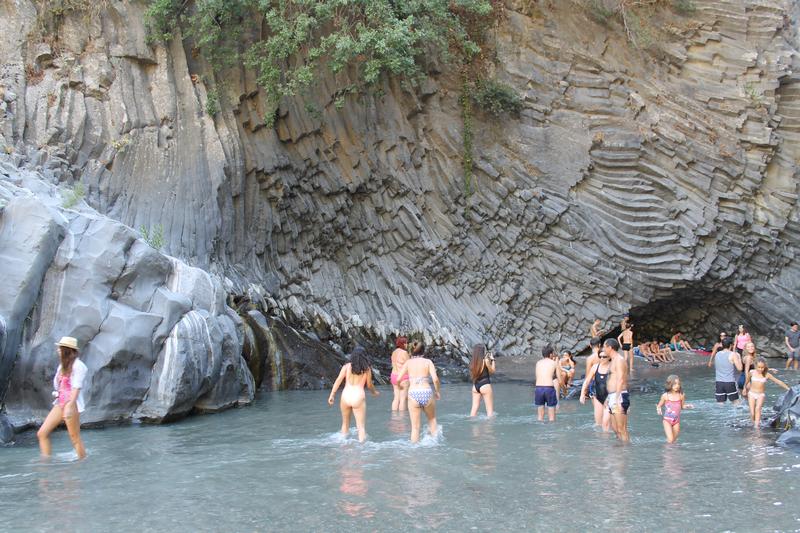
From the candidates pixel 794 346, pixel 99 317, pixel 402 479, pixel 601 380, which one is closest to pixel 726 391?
pixel 601 380

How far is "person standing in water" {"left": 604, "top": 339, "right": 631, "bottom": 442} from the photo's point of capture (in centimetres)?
1048

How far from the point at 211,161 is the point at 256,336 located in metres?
5.13

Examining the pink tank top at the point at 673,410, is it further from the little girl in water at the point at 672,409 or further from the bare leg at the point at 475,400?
the bare leg at the point at 475,400

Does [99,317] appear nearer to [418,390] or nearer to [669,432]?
[418,390]

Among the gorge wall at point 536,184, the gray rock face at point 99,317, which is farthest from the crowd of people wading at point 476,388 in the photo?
the gorge wall at point 536,184

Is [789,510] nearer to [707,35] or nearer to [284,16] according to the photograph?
[284,16]

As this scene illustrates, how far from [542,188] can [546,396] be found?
13.6 metres

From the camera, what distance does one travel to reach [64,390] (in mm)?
9492

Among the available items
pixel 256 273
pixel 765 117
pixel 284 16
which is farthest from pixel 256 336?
pixel 765 117

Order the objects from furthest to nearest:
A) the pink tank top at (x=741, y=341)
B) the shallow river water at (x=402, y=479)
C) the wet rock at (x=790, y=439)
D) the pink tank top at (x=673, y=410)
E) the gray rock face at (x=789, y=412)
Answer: the pink tank top at (x=741, y=341) → the gray rock face at (x=789, y=412) → the pink tank top at (x=673, y=410) → the wet rock at (x=790, y=439) → the shallow river water at (x=402, y=479)

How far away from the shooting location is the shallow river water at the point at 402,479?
687 centimetres

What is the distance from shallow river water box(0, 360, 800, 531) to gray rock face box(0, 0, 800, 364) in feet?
31.1

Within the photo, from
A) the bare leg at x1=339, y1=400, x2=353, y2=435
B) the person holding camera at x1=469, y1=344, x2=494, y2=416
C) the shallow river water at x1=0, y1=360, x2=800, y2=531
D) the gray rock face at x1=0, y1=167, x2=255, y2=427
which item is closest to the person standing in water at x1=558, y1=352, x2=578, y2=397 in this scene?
the person holding camera at x1=469, y1=344, x2=494, y2=416

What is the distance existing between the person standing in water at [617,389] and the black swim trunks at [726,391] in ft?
14.8
